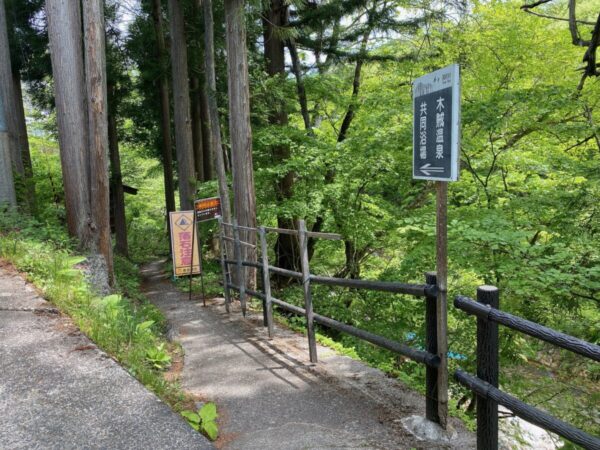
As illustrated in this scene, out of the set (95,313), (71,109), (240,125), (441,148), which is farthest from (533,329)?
(71,109)

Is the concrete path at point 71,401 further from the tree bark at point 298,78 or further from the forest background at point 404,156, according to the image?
the tree bark at point 298,78

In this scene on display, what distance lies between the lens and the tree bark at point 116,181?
15.4 meters

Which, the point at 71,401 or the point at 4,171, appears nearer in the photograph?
the point at 71,401

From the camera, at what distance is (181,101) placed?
1248 cm

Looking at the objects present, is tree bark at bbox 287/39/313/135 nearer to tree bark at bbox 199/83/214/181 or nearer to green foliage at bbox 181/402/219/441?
tree bark at bbox 199/83/214/181

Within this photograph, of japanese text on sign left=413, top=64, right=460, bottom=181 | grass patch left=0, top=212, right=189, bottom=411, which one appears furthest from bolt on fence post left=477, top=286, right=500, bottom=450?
grass patch left=0, top=212, right=189, bottom=411

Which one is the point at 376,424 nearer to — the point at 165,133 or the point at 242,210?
the point at 242,210

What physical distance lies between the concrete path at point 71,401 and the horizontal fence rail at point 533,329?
1499 millimetres

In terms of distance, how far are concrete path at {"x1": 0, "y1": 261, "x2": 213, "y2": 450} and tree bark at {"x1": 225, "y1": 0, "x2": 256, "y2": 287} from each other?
16.5 feet

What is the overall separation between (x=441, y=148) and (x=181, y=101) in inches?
440

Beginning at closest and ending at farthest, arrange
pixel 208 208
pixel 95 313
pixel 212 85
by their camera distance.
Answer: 1. pixel 95 313
2. pixel 208 208
3. pixel 212 85

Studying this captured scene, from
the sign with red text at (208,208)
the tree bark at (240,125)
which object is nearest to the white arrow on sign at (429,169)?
the tree bark at (240,125)

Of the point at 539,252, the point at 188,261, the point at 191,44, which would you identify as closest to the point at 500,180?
the point at 539,252

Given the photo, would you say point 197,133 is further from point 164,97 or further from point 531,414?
point 531,414
